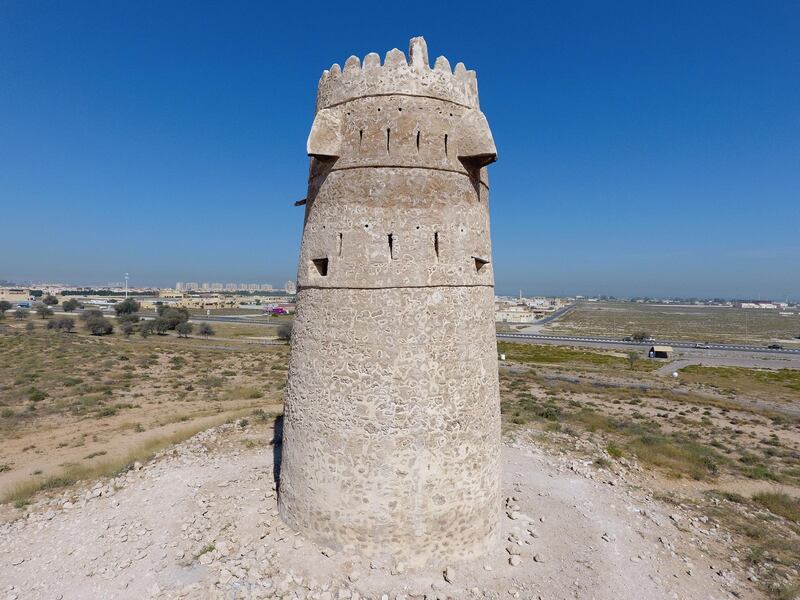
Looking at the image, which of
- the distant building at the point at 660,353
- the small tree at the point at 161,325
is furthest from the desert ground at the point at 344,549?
the small tree at the point at 161,325

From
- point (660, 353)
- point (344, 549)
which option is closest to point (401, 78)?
point (344, 549)

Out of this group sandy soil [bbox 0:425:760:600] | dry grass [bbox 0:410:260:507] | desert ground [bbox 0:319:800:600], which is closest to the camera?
sandy soil [bbox 0:425:760:600]

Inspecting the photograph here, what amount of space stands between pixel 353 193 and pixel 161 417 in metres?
18.5

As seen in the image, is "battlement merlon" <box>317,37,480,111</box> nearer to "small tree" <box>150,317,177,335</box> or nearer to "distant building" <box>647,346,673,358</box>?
"distant building" <box>647,346,673,358</box>

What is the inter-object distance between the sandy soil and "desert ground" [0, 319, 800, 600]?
0.12 feet

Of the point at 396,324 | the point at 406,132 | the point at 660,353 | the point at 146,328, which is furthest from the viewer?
the point at 146,328

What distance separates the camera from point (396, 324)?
7.62 meters

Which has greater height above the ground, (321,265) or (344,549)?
(321,265)

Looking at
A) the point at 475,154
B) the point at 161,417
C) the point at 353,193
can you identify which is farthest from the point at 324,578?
the point at 161,417

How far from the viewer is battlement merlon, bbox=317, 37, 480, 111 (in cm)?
788

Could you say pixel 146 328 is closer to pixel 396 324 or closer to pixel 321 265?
pixel 321 265

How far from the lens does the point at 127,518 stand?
31.4ft

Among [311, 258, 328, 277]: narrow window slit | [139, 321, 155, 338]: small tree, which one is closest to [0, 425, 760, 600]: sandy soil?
[311, 258, 328, 277]: narrow window slit

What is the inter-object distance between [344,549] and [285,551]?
1.14 m
